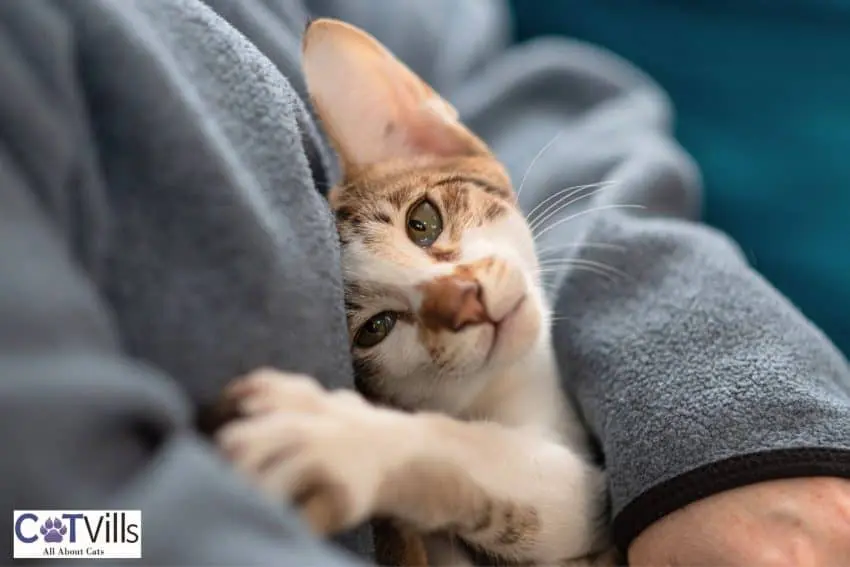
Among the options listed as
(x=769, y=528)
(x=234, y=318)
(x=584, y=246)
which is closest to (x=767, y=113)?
(x=584, y=246)

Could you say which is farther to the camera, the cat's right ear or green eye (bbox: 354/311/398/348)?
the cat's right ear

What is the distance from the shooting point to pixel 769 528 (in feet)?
2.67

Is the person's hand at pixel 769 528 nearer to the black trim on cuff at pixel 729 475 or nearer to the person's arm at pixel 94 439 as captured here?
the black trim on cuff at pixel 729 475

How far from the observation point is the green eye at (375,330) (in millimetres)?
887

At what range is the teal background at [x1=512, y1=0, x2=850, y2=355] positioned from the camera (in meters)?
1.39

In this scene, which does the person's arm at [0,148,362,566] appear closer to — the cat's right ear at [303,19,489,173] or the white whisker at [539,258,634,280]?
the cat's right ear at [303,19,489,173]

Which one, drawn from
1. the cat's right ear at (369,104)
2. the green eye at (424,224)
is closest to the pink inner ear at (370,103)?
the cat's right ear at (369,104)

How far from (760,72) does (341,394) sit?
120 centimetres

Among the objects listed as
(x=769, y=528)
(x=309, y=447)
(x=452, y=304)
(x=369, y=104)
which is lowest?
(x=769, y=528)

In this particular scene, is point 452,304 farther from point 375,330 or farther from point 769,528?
point 769,528

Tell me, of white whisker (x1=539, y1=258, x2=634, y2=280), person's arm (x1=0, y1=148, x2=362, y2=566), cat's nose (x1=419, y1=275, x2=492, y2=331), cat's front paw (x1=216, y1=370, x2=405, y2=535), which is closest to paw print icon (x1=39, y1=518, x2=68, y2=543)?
person's arm (x1=0, y1=148, x2=362, y2=566)

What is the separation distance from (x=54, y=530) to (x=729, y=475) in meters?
0.62

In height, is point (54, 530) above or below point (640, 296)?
below

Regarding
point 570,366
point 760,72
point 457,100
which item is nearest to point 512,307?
point 570,366
